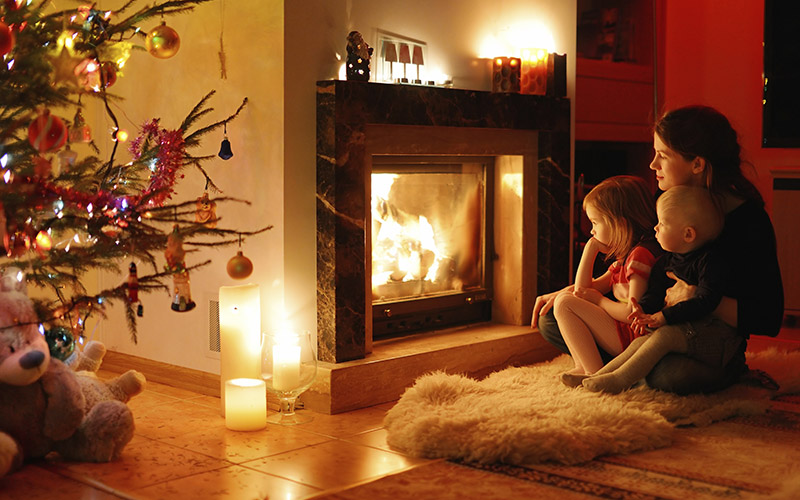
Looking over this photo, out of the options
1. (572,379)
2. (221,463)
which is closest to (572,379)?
(572,379)

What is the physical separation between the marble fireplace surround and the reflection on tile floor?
0.24 m

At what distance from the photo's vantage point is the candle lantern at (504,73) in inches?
148

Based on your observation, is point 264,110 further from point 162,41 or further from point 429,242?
point 429,242

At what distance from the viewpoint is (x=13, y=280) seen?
2.38 meters

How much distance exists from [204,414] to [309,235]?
674 millimetres

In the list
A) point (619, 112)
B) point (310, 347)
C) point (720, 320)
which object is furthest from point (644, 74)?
point (310, 347)

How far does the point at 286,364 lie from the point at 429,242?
3.38 feet

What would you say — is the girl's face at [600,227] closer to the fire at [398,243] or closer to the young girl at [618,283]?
the young girl at [618,283]

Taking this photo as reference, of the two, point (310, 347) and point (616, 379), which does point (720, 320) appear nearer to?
point (616, 379)

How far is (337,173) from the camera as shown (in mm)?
3051

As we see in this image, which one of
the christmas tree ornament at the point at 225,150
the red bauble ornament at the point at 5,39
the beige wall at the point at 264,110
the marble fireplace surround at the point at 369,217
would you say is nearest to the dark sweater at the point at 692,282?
the marble fireplace surround at the point at 369,217

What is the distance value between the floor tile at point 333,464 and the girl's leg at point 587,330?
2.95 feet

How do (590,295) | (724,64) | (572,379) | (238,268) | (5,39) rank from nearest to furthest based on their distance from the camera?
1. (5,39)
2. (238,268)
3. (572,379)
4. (590,295)
5. (724,64)

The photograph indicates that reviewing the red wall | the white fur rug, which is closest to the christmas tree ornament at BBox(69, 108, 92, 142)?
the white fur rug
